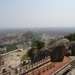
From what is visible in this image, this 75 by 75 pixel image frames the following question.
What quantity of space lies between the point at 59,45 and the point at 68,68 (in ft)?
14.7

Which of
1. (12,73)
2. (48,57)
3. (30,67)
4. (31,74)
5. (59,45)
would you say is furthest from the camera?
(59,45)

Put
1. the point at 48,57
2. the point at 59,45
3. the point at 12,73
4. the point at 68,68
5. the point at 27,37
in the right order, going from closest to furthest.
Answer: the point at 12,73 → the point at 68,68 → the point at 48,57 → the point at 59,45 → the point at 27,37

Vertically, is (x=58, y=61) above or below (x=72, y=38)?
below

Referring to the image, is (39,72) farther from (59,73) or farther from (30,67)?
(59,73)

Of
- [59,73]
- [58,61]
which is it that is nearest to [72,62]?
[58,61]

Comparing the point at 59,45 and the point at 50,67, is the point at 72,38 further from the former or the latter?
the point at 50,67

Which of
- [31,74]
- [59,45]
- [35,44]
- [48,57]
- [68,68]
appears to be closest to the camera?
[31,74]

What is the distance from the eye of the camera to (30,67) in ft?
45.2

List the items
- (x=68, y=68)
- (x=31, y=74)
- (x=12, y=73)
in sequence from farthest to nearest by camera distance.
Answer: (x=68, y=68)
(x=31, y=74)
(x=12, y=73)

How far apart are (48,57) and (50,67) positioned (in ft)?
6.41

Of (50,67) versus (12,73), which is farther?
(50,67)

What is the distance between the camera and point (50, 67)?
15.4 meters

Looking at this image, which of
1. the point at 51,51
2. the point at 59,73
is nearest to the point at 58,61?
the point at 51,51

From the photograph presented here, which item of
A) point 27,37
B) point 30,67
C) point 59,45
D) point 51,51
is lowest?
point 27,37
